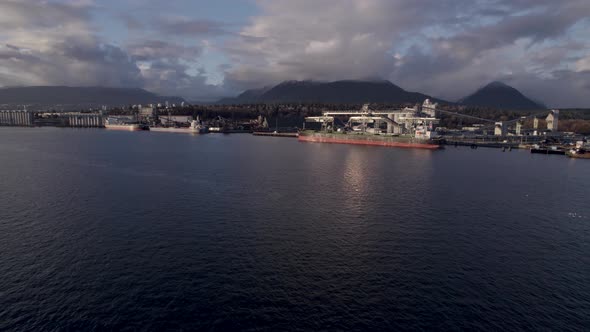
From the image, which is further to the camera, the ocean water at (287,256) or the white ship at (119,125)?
the white ship at (119,125)

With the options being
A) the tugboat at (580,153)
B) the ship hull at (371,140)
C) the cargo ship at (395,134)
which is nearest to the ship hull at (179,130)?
the cargo ship at (395,134)

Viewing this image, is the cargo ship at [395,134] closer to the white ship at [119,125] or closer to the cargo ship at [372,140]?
the cargo ship at [372,140]

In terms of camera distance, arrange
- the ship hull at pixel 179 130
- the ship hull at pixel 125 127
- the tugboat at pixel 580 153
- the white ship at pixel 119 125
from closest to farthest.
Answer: the tugboat at pixel 580 153
the ship hull at pixel 179 130
the ship hull at pixel 125 127
the white ship at pixel 119 125

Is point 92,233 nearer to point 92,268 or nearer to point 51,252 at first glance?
point 51,252

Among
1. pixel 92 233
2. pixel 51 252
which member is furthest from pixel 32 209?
pixel 51 252

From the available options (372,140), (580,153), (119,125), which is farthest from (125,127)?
(580,153)
